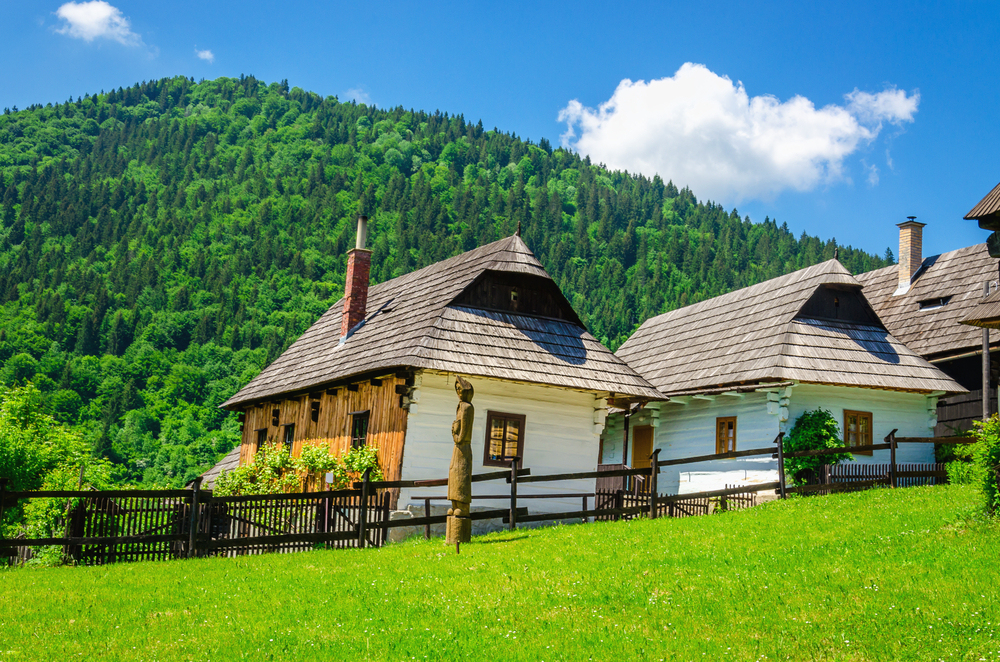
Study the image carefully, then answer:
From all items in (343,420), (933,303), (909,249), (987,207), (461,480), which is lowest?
(461,480)

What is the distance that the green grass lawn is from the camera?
25.0ft

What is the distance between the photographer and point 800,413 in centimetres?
2106

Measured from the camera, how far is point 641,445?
85.4 ft

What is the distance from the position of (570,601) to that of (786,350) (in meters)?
13.8

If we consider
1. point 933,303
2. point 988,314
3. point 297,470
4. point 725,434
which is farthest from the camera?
point 933,303

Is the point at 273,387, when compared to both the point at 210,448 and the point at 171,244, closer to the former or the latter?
the point at 210,448

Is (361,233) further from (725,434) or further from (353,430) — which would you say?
(725,434)

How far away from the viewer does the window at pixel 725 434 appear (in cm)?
2239

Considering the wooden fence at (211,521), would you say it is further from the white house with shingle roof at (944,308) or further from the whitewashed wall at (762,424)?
the white house with shingle roof at (944,308)

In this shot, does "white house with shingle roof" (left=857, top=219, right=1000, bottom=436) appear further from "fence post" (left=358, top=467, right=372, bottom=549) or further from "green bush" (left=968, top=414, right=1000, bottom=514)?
"fence post" (left=358, top=467, right=372, bottom=549)

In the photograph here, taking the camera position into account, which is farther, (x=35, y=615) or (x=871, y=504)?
(x=871, y=504)

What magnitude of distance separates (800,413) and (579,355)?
517 cm

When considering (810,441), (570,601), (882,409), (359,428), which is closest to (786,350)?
(810,441)

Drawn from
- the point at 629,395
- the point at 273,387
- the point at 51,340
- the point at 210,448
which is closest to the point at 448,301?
the point at 629,395
